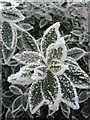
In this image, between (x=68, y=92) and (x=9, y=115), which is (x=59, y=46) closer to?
(x=68, y=92)

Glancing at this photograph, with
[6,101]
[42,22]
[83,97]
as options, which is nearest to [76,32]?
[42,22]

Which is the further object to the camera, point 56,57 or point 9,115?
point 9,115

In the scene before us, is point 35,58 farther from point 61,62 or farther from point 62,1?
point 62,1

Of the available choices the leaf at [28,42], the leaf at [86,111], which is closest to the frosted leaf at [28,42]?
the leaf at [28,42]

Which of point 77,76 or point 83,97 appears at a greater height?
point 77,76

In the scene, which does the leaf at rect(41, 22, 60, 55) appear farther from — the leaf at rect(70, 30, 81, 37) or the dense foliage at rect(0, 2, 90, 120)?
the leaf at rect(70, 30, 81, 37)

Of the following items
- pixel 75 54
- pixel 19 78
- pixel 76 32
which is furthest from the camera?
pixel 76 32

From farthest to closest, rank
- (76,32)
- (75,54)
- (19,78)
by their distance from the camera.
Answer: (76,32) < (75,54) < (19,78)

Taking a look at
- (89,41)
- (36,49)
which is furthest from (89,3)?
(36,49)
